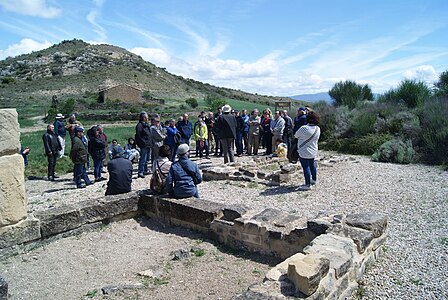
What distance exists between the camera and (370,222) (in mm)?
4879

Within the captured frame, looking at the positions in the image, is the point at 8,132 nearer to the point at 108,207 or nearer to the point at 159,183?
the point at 108,207

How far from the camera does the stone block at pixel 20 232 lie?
5.04m

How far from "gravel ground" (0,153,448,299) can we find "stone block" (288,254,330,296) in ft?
3.14

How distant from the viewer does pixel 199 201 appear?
21.0ft

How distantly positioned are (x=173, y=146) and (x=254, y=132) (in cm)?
355

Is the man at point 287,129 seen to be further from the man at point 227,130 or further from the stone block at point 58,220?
the stone block at point 58,220

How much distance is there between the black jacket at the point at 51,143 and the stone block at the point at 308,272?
9170 millimetres

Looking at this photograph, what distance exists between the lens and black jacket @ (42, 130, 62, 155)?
10516mm

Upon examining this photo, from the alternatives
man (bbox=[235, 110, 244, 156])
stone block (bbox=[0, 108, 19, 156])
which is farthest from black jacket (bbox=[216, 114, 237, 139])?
stone block (bbox=[0, 108, 19, 156])

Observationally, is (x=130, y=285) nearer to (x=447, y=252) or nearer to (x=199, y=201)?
(x=199, y=201)

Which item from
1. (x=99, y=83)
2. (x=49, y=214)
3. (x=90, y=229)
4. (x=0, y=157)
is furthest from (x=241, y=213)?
(x=99, y=83)

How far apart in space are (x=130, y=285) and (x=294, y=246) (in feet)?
7.28

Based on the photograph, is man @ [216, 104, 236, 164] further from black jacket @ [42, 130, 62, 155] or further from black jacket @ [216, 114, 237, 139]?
black jacket @ [42, 130, 62, 155]

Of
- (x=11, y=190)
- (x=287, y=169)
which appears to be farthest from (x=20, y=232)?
(x=287, y=169)
